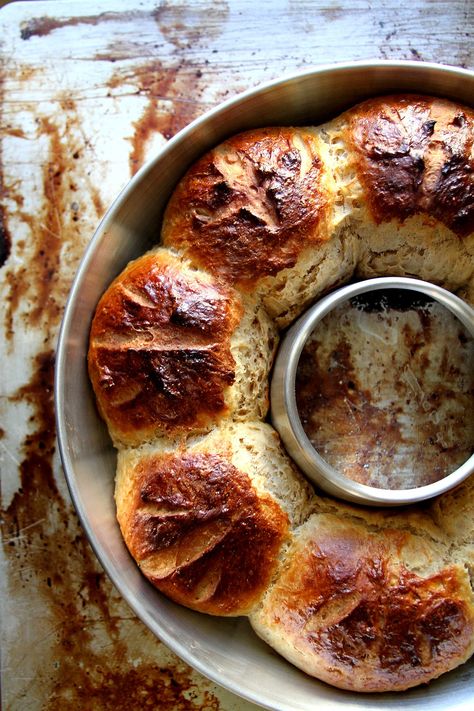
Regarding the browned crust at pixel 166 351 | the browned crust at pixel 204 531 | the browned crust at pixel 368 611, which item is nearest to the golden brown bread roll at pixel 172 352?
the browned crust at pixel 166 351

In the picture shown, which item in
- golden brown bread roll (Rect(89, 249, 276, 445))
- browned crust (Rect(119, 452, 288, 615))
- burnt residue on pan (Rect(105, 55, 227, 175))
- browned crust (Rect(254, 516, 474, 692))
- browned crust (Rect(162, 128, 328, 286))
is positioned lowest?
browned crust (Rect(254, 516, 474, 692))

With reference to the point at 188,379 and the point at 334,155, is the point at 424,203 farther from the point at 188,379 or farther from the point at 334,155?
the point at 188,379

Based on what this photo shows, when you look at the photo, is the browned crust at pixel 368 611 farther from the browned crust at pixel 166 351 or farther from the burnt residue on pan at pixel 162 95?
the burnt residue on pan at pixel 162 95

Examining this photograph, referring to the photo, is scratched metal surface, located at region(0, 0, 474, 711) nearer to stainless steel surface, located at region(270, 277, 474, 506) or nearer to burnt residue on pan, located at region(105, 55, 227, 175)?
burnt residue on pan, located at region(105, 55, 227, 175)

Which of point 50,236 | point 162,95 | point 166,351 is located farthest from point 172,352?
point 162,95

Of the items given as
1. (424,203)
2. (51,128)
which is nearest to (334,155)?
(424,203)

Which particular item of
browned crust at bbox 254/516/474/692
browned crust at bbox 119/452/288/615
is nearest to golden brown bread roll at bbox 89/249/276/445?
browned crust at bbox 119/452/288/615

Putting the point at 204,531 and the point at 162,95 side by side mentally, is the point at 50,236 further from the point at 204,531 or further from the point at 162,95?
the point at 204,531
